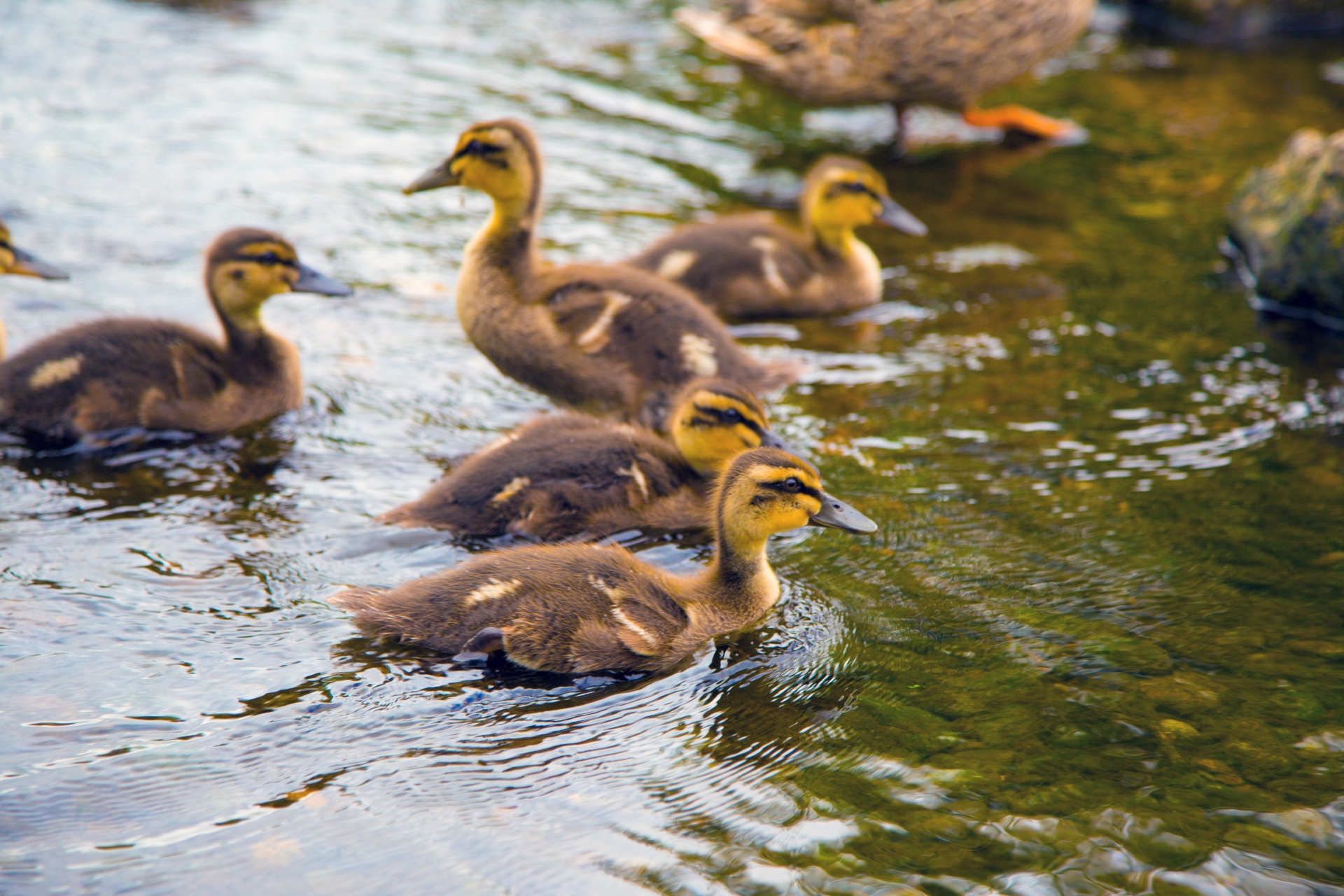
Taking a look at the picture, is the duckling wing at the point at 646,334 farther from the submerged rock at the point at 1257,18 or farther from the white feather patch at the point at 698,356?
the submerged rock at the point at 1257,18

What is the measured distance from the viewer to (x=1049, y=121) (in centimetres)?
828

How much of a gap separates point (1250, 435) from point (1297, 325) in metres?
1.39

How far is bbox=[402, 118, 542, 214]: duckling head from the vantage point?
529 cm

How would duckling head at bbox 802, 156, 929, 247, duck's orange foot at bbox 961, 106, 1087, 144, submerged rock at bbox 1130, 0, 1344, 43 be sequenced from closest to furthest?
duckling head at bbox 802, 156, 929, 247, duck's orange foot at bbox 961, 106, 1087, 144, submerged rock at bbox 1130, 0, 1344, 43

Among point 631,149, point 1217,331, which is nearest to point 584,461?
point 1217,331

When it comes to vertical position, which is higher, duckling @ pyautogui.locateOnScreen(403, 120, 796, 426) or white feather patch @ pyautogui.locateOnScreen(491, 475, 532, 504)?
duckling @ pyautogui.locateOnScreen(403, 120, 796, 426)

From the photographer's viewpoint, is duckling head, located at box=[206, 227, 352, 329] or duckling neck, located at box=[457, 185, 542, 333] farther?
duckling neck, located at box=[457, 185, 542, 333]

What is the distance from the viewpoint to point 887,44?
7.72 meters

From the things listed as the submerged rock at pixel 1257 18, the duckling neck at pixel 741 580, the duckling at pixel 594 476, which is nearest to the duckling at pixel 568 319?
the duckling at pixel 594 476

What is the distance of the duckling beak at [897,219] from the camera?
643cm

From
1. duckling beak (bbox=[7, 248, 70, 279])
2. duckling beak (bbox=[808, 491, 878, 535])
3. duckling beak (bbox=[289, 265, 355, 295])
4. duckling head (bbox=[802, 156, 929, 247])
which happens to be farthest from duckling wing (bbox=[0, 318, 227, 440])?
duckling head (bbox=[802, 156, 929, 247])

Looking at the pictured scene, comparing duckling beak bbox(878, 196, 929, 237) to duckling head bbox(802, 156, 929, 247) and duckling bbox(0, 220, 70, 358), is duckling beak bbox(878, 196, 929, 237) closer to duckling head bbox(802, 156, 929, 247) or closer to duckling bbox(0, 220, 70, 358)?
duckling head bbox(802, 156, 929, 247)

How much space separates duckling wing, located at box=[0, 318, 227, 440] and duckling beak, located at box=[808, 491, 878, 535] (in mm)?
2372

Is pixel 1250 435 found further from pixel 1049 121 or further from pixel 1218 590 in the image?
pixel 1049 121
